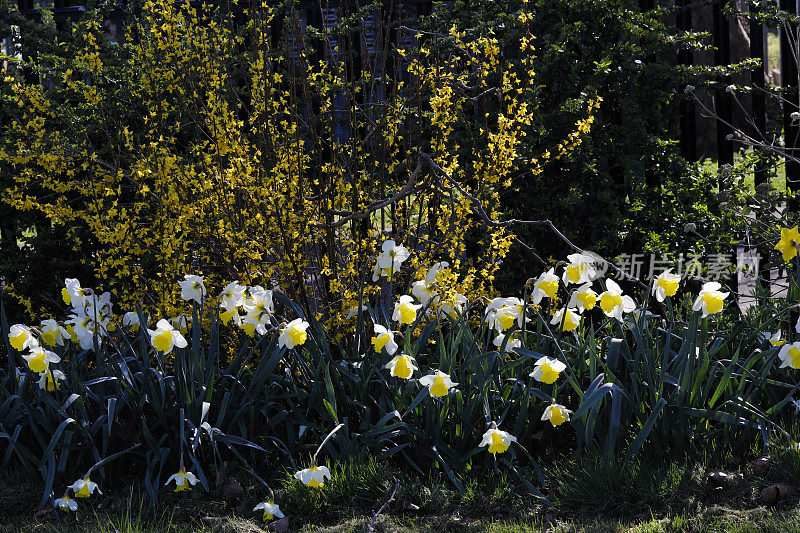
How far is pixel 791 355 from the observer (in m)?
2.74

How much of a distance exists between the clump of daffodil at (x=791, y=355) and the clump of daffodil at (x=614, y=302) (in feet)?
1.69

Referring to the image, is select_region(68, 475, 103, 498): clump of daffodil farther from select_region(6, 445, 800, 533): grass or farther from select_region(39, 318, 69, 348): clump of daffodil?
select_region(39, 318, 69, 348): clump of daffodil

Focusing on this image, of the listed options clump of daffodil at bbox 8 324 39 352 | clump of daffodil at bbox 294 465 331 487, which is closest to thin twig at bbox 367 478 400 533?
clump of daffodil at bbox 294 465 331 487

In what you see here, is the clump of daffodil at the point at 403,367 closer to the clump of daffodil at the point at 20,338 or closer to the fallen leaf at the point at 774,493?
the fallen leaf at the point at 774,493

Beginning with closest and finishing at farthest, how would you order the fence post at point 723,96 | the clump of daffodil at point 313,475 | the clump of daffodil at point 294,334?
the clump of daffodil at point 313,475
the clump of daffodil at point 294,334
the fence post at point 723,96

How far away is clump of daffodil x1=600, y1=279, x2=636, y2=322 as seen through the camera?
278 cm

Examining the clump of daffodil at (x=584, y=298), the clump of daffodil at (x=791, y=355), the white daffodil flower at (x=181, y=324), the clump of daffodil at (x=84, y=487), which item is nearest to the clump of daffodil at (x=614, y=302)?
the clump of daffodil at (x=584, y=298)

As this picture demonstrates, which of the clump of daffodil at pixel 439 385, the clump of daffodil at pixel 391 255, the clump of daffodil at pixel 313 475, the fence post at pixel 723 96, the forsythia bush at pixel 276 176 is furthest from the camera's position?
the fence post at pixel 723 96

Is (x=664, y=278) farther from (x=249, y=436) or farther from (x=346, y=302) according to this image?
(x=249, y=436)

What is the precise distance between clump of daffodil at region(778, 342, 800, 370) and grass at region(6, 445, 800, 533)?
288mm

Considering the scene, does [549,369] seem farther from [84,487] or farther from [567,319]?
[84,487]

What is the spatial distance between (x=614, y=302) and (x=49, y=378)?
2.03m

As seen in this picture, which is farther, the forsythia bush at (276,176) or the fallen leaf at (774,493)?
the forsythia bush at (276,176)

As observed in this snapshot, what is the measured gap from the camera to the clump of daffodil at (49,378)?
2875 mm
